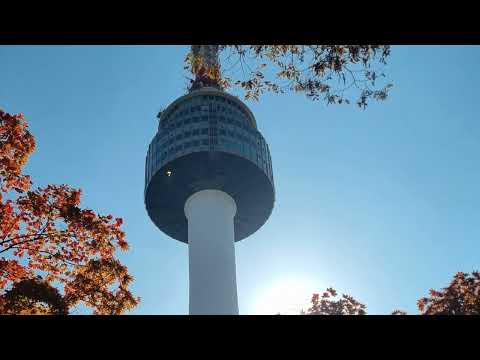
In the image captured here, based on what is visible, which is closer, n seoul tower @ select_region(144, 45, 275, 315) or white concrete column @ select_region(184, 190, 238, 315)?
white concrete column @ select_region(184, 190, 238, 315)

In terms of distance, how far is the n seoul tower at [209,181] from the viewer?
64938mm

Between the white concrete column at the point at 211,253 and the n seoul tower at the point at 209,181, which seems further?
the n seoul tower at the point at 209,181

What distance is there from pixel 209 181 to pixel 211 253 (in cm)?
1046

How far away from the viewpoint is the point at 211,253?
65.9 meters

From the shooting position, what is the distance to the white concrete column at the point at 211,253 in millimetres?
62562

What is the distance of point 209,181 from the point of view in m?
70.1

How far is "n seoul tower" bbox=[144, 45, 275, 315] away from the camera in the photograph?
64.9 m

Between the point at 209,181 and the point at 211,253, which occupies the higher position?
the point at 209,181

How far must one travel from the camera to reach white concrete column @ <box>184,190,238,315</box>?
2463 inches

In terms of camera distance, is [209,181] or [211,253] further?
[209,181]
